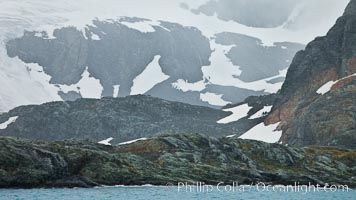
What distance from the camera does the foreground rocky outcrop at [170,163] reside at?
11062cm

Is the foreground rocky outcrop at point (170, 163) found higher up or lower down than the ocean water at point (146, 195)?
higher up

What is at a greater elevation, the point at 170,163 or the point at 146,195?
the point at 170,163

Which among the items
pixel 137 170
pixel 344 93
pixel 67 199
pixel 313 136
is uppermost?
pixel 344 93

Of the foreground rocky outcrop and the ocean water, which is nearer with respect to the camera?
the ocean water

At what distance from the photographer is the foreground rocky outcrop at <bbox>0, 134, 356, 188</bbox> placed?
11062 centimetres

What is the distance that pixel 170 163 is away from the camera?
129 meters

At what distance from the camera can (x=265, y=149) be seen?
486 feet

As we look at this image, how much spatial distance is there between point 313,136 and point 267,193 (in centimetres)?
9378

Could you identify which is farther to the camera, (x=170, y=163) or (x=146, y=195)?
(x=170, y=163)

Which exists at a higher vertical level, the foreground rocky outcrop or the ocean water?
the foreground rocky outcrop

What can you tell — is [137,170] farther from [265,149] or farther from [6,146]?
[265,149]

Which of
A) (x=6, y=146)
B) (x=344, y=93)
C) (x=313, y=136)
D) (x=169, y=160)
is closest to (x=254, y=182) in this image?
(x=169, y=160)

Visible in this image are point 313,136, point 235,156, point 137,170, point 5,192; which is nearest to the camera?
point 5,192

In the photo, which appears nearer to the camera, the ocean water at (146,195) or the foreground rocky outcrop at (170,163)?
the ocean water at (146,195)
